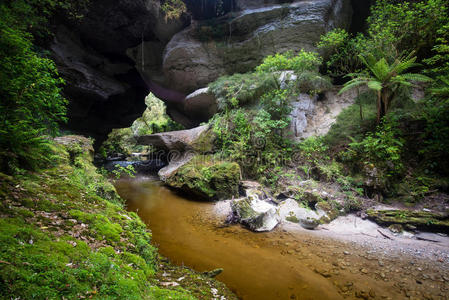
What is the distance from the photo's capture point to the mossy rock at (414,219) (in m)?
4.40

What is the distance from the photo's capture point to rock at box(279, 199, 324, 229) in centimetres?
493

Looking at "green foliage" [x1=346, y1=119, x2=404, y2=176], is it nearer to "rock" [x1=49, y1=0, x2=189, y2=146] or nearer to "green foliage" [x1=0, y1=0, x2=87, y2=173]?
"green foliage" [x1=0, y1=0, x2=87, y2=173]

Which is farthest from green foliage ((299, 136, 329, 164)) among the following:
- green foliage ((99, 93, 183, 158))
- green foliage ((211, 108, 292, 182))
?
green foliage ((99, 93, 183, 158))

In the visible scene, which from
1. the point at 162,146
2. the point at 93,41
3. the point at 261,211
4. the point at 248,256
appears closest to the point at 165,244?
the point at 248,256

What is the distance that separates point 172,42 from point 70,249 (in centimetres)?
1468

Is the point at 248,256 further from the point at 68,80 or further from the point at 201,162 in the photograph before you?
the point at 68,80

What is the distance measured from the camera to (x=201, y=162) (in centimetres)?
865

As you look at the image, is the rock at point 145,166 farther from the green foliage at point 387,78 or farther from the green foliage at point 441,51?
the green foliage at point 441,51

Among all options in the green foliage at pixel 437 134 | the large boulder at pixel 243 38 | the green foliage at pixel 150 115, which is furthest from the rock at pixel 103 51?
the green foliage at pixel 437 134

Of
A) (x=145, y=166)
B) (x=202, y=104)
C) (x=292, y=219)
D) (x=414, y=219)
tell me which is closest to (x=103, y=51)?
(x=202, y=104)

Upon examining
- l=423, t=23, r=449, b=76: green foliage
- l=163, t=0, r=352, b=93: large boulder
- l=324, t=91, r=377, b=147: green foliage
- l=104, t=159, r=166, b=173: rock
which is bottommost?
l=104, t=159, r=166, b=173: rock

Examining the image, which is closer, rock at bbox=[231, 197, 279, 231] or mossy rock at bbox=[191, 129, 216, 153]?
rock at bbox=[231, 197, 279, 231]

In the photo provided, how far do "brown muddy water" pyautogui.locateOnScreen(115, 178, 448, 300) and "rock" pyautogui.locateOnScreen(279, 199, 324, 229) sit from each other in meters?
0.49

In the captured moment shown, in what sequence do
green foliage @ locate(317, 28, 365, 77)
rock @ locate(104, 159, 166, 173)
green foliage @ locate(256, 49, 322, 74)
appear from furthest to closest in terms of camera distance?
rock @ locate(104, 159, 166, 173) → green foliage @ locate(256, 49, 322, 74) → green foliage @ locate(317, 28, 365, 77)
